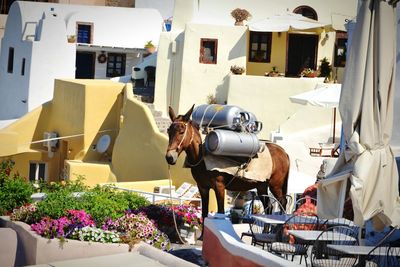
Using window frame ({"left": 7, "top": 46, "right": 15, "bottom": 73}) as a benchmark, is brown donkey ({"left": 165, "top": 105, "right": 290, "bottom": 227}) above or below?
below

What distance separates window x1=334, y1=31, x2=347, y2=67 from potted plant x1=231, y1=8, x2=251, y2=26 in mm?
4139

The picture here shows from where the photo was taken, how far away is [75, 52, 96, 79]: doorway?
4881cm

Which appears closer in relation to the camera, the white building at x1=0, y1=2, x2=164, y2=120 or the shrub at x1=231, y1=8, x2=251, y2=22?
the shrub at x1=231, y1=8, x2=251, y2=22

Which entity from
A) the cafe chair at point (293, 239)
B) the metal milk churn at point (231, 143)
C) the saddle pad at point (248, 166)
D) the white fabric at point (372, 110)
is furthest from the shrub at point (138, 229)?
the white fabric at point (372, 110)

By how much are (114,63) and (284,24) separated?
43.8ft

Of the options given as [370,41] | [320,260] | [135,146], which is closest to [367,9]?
[370,41]

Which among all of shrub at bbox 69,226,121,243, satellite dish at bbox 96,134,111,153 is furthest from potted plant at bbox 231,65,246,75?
shrub at bbox 69,226,121,243

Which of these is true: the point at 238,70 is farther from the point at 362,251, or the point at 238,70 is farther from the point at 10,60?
the point at 362,251

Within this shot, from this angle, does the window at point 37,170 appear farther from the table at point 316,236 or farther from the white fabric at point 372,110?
the white fabric at point 372,110

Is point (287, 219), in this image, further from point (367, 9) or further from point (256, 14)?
point (256, 14)

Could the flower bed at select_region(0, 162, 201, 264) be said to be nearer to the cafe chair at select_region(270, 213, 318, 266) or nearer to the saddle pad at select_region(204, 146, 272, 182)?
the saddle pad at select_region(204, 146, 272, 182)

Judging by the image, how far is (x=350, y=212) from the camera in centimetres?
1363

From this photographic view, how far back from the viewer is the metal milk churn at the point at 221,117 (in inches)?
661

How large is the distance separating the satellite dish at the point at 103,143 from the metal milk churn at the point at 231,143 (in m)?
20.5
